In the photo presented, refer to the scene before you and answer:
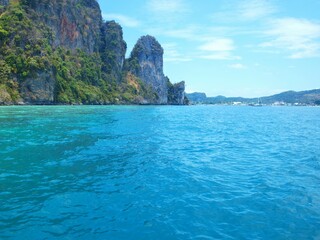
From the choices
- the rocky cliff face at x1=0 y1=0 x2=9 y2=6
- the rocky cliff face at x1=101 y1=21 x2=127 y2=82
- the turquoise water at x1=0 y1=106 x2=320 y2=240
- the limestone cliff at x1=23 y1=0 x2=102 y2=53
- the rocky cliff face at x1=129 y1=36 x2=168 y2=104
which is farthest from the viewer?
the rocky cliff face at x1=129 y1=36 x2=168 y2=104

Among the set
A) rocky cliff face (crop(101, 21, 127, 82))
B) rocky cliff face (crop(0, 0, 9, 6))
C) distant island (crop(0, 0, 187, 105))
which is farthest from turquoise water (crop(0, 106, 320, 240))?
rocky cliff face (crop(101, 21, 127, 82))

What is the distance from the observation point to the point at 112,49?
490ft

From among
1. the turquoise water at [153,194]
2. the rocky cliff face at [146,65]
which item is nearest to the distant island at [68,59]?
the rocky cliff face at [146,65]

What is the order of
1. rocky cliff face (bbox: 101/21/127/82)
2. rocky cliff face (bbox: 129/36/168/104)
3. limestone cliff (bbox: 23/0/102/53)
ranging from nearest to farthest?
limestone cliff (bbox: 23/0/102/53)
rocky cliff face (bbox: 101/21/127/82)
rocky cliff face (bbox: 129/36/168/104)

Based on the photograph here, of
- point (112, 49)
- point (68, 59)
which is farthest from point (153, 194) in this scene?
point (112, 49)

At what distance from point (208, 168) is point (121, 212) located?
6992 mm

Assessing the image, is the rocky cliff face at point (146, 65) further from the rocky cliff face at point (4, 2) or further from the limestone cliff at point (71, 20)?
the rocky cliff face at point (4, 2)

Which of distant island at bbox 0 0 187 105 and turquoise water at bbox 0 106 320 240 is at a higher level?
distant island at bbox 0 0 187 105

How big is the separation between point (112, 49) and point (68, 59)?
43312 millimetres

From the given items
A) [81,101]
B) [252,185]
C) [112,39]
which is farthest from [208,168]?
[112,39]

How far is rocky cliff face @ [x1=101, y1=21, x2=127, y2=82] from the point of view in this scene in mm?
145625

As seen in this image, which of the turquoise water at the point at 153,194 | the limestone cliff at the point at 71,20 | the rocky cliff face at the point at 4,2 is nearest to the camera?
the turquoise water at the point at 153,194

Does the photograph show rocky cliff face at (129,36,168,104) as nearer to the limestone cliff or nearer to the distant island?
the distant island

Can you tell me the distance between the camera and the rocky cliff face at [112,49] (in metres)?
146
